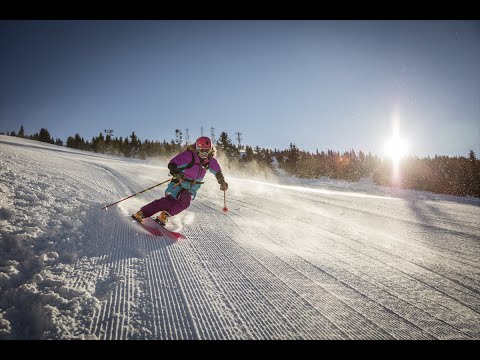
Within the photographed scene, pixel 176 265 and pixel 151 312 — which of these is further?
pixel 176 265

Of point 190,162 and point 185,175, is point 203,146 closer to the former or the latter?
point 190,162

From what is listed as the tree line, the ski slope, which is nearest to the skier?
the ski slope

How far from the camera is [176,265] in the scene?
118 inches

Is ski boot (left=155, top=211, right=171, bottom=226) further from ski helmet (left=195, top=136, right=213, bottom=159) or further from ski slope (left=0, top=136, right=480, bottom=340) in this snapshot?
ski helmet (left=195, top=136, right=213, bottom=159)

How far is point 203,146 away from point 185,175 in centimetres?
71

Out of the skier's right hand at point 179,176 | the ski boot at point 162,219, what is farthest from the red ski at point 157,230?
the skier's right hand at point 179,176

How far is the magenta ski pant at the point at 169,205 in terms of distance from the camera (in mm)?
4613

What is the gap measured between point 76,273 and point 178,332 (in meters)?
1.32

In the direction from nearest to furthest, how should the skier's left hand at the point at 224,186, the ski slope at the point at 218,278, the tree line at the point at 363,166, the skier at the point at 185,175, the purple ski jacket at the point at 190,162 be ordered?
the ski slope at the point at 218,278, the skier at the point at 185,175, the purple ski jacket at the point at 190,162, the skier's left hand at the point at 224,186, the tree line at the point at 363,166

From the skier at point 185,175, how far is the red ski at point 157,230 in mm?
250

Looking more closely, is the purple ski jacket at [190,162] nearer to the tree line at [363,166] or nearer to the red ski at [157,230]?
the red ski at [157,230]
